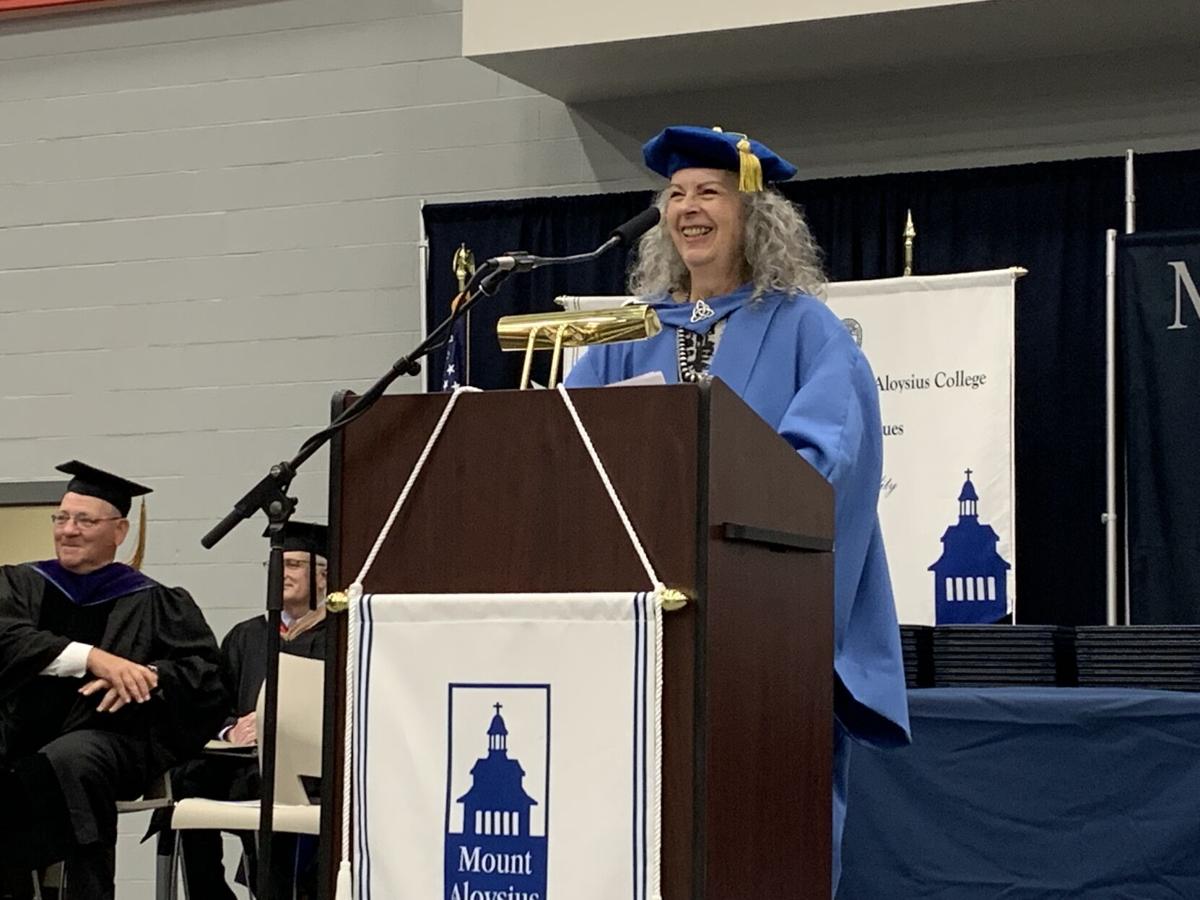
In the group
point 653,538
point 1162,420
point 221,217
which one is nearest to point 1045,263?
point 1162,420

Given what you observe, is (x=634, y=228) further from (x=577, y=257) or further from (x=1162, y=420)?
(x=1162, y=420)

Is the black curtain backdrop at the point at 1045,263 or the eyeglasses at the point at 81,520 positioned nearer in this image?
the eyeglasses at the point at 81,520

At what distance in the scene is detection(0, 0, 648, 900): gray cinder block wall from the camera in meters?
6.96

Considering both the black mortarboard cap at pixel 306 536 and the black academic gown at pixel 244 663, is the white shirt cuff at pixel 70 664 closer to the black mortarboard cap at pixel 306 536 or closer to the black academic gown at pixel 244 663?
the black academic gown at pixel 244 663

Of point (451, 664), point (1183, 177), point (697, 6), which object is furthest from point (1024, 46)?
point (451, 664)

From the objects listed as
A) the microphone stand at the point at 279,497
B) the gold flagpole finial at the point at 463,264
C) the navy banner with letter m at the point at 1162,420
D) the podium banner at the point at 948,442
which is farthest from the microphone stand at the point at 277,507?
the gold flagpole finial at the point at 463,264

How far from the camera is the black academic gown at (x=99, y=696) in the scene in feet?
16.5

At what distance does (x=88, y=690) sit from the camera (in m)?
5.14

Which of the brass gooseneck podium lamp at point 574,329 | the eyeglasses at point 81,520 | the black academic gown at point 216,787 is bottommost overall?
the black academic gown at point 216,787

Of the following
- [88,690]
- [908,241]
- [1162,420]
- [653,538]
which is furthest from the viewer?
[908,241]

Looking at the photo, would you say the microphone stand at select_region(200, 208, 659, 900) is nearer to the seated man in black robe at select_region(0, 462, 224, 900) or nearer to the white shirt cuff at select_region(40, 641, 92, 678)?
the seated man in black robe at select_region(0, 462, 224, 900)

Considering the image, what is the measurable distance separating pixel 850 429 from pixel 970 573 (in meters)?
3.39

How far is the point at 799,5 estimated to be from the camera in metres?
5.90

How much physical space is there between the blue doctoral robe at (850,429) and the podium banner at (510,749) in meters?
0.67
